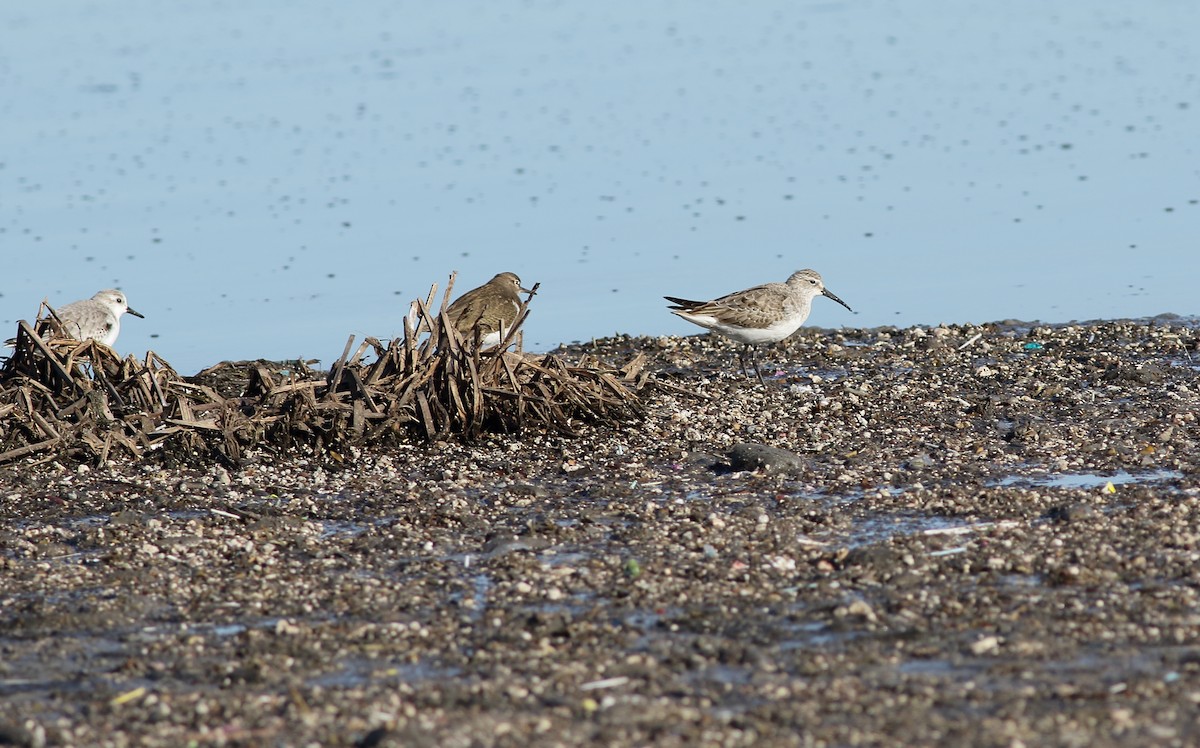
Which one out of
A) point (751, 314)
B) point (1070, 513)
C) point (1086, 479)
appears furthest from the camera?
point (751, 314)

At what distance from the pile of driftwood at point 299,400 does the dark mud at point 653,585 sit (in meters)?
0.15

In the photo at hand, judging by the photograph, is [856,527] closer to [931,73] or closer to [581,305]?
[581,305]

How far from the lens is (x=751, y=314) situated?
11.0 meters

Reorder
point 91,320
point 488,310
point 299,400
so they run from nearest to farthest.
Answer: point 299,400 < point 91,320 < point 488,310

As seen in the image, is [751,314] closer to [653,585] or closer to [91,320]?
[91,320]

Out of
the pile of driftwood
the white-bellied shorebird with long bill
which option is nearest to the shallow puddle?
the pile of driftwood

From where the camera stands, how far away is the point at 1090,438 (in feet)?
28.1

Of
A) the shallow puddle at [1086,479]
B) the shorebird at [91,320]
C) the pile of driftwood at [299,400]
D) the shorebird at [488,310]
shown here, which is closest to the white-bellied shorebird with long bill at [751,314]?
the shorebird at [488,310]

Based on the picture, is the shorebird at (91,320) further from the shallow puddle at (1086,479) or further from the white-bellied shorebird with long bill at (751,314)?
the shallow puddle at (1086,479)

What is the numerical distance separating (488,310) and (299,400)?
204 centimetres

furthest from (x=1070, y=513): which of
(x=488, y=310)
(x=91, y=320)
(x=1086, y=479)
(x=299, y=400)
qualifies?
(x=91, y=320)

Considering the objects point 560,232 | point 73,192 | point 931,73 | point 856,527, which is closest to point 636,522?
point 856,527

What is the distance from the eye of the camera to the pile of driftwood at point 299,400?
8.75 m

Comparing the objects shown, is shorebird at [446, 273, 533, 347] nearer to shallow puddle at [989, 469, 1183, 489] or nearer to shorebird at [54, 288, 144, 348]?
shorebird at [54, 288, 144, 348]
